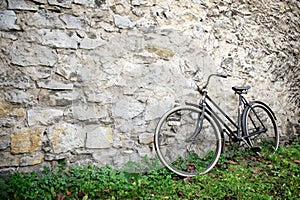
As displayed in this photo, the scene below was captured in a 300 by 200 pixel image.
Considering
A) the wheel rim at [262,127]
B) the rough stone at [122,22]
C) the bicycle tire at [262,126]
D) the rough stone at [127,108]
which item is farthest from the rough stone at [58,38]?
the wheel rim at [262,127]

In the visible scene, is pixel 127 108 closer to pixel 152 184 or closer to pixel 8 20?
pixel 152 184

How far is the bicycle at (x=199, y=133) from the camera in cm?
395

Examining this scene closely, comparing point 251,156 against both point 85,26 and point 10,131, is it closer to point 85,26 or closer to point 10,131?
point 85,26

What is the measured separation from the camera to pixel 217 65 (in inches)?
177

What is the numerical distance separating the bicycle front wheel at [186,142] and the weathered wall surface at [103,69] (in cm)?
19

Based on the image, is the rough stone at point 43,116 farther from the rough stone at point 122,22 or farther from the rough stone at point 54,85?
the rough stone at point 122,22

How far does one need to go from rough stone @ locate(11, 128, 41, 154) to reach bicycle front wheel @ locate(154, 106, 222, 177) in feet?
4.58

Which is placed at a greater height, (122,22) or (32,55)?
(122,22)

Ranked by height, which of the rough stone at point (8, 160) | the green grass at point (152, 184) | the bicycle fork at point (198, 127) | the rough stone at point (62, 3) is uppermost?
the rough stone at point (62, 3)

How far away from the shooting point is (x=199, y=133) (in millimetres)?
4309

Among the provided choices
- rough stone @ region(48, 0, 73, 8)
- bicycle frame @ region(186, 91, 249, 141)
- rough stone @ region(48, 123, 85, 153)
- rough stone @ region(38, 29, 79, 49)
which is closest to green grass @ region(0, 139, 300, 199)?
rough stone @ region(48, 123, 85, 153)

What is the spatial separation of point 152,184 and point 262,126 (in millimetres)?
2256

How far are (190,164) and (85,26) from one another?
7.07 ft

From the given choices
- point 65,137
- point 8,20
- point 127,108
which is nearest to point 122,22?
point 127,108
